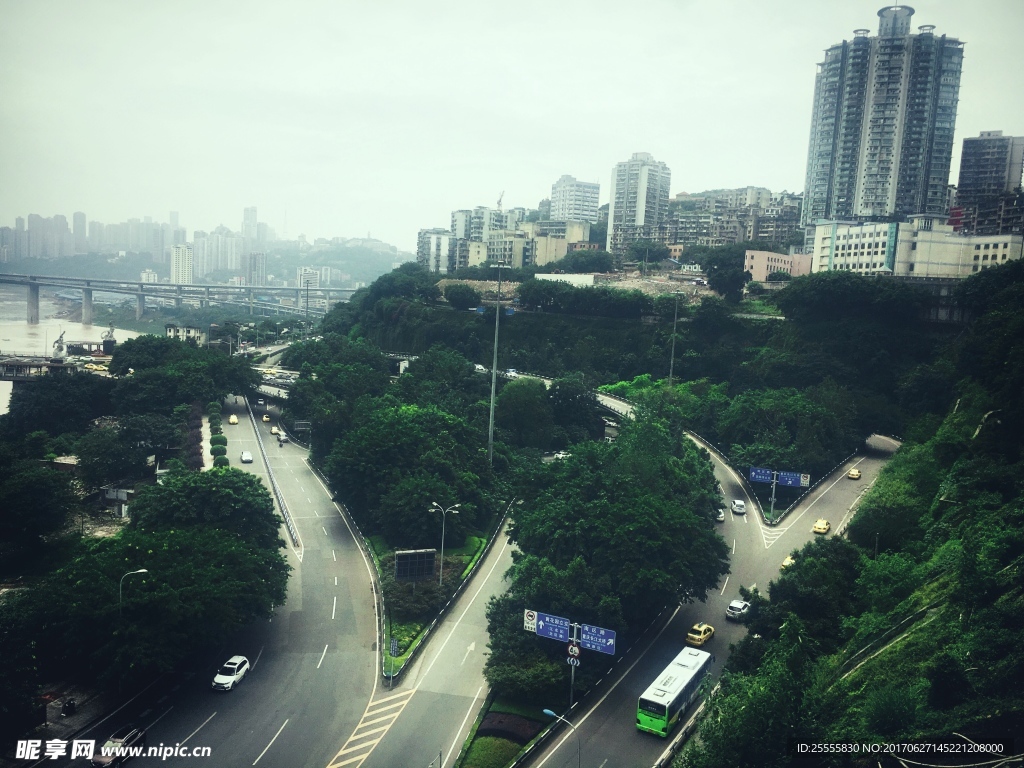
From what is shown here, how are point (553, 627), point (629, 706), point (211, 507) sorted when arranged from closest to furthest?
point (629, 706) < point (553, 627) < point (211, 507)

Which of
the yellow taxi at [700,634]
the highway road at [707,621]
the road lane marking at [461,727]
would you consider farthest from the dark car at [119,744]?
the yellow taxi at [700,634]

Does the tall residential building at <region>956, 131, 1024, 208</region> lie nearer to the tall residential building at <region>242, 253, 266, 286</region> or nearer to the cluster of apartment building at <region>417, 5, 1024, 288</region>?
the cluster of apartment building at <region>417, 5, 1024, 288</region>

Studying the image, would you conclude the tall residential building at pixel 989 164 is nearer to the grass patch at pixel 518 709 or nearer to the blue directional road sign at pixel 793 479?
the blue directional road sign at pixel 793 479

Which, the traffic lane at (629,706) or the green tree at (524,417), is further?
the green tree at (524,417)

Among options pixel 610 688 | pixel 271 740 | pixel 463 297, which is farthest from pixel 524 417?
pixel 463 297

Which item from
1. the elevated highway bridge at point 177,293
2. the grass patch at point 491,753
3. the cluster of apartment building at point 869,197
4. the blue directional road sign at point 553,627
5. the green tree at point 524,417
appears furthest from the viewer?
the elevated highway bridge at point 177,293

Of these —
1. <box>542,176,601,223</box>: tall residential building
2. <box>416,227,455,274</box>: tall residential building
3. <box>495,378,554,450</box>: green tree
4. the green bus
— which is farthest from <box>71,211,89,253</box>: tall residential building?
the green bus

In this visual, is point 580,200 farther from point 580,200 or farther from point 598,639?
point 598,639

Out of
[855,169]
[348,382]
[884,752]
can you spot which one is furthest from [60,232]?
[884,752]
